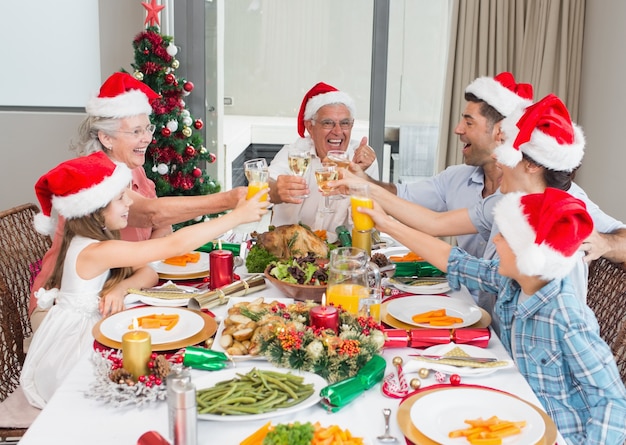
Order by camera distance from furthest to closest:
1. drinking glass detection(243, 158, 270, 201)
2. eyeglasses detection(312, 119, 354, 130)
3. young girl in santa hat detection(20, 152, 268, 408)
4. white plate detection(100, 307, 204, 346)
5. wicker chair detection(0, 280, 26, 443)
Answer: eyeglasses detection(312, 119, 354, 130) < wicker chair detection(0, 280, 26, 443) < drinking glass detection(243, 158, 270, 201) < young girl in santa hat detection(20, 152, 268, 408) < white plate detection(100, 307, 204, 346)

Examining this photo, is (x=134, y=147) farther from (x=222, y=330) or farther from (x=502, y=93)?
(x=502, y=93)

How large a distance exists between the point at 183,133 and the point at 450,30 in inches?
73.9

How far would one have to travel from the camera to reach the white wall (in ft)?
12.9

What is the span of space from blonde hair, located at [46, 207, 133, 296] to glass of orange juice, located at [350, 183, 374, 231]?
0.76 m

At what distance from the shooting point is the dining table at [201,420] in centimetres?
134

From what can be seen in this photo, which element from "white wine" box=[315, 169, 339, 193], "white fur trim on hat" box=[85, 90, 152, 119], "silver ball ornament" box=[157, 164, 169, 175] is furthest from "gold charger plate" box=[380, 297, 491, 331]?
"silver ball ornament" box=[157, 164, 169, 175]

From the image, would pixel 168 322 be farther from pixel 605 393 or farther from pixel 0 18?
pixel 0 18

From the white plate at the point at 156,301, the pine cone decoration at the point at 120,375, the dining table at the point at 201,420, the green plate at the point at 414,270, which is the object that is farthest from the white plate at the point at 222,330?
the green plate at the point at 414,270

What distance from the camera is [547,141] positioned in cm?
215

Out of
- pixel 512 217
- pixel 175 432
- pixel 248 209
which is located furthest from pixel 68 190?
pixel 512 217

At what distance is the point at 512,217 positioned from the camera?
183cm

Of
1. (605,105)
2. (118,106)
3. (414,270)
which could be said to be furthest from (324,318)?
(605,105)

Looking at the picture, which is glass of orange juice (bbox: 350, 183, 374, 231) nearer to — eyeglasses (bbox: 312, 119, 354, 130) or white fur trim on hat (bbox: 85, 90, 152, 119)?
white fur trim on hat (bbox: 85, 90, 152, 119)

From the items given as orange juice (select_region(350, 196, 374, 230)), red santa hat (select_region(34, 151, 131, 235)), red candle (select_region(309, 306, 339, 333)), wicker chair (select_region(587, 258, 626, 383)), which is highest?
red santa hat (select_region(34, 151, 131, 235))
